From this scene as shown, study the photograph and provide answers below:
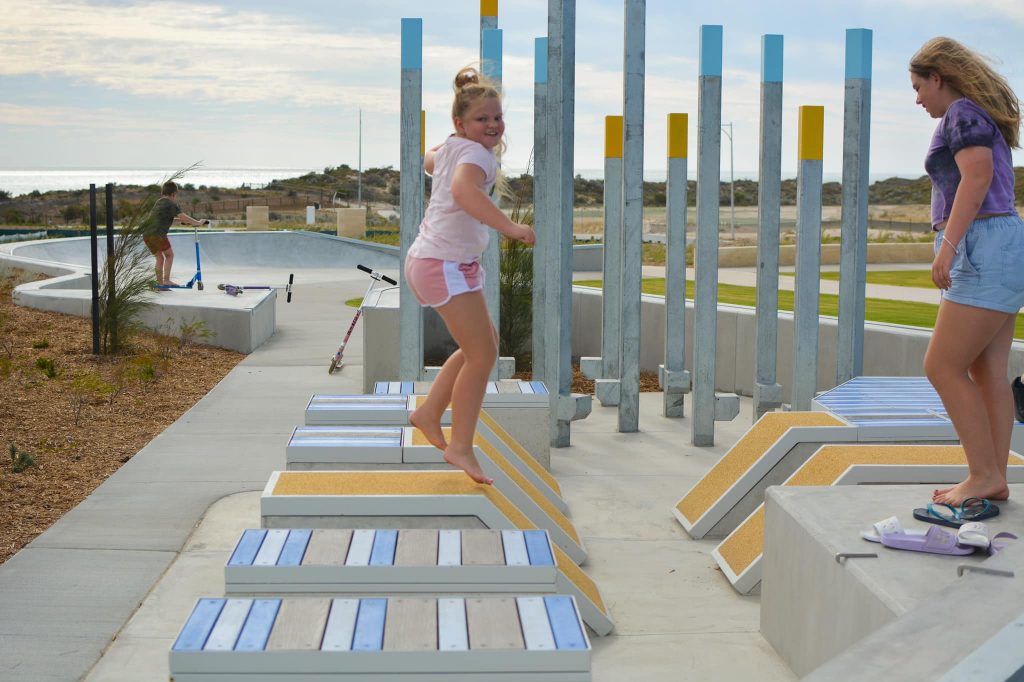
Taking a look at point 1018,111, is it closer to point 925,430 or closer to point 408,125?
point 925,430

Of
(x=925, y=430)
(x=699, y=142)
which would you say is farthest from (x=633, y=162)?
(x=925, y=430)

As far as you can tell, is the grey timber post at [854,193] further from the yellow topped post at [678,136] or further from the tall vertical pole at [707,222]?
the yellow topped post at [678,136]

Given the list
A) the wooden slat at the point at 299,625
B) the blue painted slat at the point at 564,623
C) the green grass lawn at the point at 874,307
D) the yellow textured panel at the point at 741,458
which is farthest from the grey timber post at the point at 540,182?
the wooden slat at the point at 299,625

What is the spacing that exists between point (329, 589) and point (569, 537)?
2.20 m

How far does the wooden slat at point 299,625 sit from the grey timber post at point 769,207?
5748 millimetres

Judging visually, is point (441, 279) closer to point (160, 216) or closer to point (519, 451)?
point (519, 451)

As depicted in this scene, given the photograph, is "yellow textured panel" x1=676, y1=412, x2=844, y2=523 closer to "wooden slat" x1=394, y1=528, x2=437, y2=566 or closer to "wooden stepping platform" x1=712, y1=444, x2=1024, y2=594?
"wooden stepping platform" x1=712, y1=444, x2=1024, y2=594

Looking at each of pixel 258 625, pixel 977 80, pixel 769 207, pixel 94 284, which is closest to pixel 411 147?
pixel 769 207

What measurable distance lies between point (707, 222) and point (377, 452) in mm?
3819

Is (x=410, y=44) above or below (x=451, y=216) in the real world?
above

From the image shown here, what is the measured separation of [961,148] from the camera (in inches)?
158

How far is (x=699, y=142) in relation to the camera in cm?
826

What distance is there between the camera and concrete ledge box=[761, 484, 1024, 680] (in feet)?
11.1

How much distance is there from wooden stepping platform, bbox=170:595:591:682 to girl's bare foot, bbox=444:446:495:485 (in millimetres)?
1542
